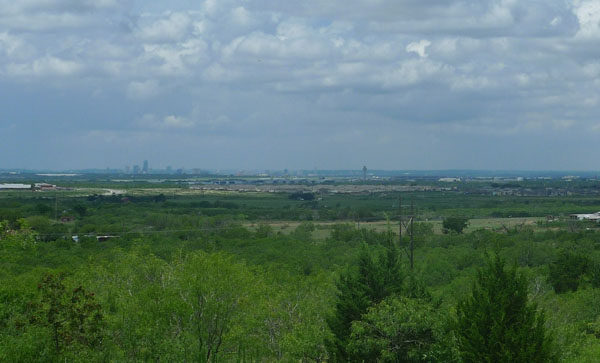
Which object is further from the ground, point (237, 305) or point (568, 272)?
point (237, 305)

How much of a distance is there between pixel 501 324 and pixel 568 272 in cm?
4677

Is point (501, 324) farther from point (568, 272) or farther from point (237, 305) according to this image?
point (568, 272)

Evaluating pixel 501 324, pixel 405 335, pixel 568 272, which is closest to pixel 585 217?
pixel 568 272

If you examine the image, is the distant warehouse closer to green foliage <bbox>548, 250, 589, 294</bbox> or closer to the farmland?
the farmland

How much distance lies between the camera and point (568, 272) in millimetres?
66188

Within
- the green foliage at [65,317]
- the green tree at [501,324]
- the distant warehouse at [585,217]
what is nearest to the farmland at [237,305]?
the green foliage at [65,317]

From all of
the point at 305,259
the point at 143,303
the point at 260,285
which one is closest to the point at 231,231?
the point at 305,259

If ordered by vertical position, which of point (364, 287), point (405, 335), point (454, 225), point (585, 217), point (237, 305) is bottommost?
point (454, 225)

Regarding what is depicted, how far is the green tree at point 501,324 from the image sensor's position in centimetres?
2331

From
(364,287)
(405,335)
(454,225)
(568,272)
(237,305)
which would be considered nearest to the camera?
(405,335)

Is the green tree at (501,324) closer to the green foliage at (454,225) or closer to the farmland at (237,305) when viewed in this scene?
the farmland at (237,305)

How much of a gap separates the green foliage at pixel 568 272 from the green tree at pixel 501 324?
4438 centimetres

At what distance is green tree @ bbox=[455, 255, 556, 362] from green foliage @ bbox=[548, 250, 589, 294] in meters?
44.4

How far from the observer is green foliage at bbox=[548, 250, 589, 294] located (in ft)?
215
